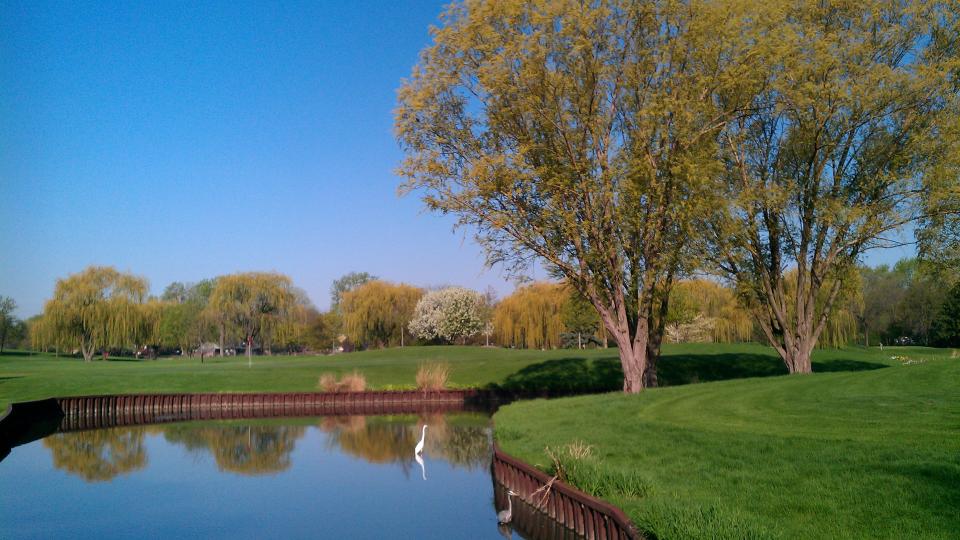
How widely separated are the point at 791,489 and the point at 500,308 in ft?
216

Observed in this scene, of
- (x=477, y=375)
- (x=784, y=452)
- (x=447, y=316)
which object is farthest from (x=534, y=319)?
(x=784, y=452)

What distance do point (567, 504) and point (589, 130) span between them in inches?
586

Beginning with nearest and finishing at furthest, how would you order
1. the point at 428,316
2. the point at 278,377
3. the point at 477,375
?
the point at 278,377 → the point at 477,375 → the point at 428,316

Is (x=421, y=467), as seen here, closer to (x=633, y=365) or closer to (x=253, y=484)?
(x=253, y=484)

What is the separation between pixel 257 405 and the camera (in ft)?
132

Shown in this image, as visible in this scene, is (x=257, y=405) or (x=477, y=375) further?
(x=477, y=375)

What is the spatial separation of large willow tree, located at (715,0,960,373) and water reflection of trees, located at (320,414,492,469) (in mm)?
11330

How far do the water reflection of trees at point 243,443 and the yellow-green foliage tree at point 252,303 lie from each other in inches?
1543

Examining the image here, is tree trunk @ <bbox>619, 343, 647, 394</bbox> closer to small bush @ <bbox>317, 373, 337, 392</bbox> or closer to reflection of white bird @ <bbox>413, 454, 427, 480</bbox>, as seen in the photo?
reflection of white bird @ <bbox>413, 454, 427, 480</bbox>

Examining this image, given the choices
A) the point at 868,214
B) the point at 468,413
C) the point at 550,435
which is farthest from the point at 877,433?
the point at 468,413

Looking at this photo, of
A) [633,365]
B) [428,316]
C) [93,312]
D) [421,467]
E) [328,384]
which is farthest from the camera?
[428,316]

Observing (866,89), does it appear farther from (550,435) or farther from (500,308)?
(500,308)

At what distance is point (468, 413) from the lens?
37.1m

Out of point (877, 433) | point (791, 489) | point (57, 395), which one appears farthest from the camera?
point (57, 395)
